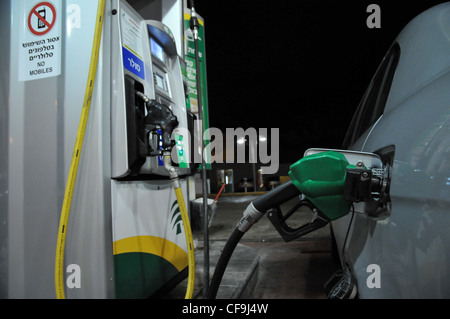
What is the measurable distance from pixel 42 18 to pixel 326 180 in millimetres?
1971

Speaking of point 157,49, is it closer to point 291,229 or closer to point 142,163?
point 142,163

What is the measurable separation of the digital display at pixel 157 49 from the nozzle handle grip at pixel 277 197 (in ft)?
5.54

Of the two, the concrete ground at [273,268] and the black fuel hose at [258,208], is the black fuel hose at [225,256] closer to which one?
the black fuel hose at [258,208]

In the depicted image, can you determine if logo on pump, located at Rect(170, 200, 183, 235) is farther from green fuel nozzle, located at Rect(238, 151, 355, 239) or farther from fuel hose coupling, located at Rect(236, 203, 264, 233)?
green fuel nozzle, located at Rect(238, 151, 355, 239)

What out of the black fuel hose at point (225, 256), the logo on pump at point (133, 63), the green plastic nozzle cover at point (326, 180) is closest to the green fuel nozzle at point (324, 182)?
the green plastic nozzle cover at point (326, 180)

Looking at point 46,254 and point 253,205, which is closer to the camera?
point 253,205

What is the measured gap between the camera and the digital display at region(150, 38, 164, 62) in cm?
232

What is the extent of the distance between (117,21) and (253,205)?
1.48 metres

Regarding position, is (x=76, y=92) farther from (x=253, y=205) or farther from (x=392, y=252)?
(x=392, y=252)

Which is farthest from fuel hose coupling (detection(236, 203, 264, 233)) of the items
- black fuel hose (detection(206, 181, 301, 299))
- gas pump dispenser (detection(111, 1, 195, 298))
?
gas pump dispenser (detection(111, 1, 195, 298))

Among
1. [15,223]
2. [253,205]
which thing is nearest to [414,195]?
[253,205]

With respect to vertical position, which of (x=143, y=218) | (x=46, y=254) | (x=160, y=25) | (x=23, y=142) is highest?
(x=160, y=25)

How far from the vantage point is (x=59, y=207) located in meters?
1.80

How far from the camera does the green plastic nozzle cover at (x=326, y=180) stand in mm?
839
